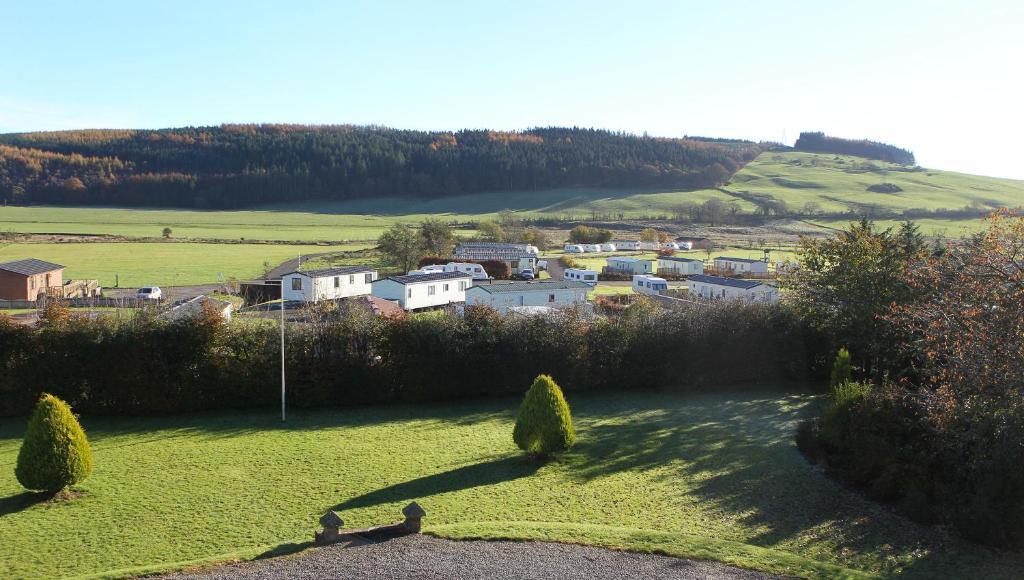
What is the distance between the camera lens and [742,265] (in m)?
54.7

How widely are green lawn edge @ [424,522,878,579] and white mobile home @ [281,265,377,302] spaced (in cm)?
2631

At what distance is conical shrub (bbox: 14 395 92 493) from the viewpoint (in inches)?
394

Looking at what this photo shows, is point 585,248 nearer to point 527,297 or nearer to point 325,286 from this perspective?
point 527,297

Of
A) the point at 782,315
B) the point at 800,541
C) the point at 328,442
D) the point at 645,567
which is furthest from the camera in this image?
the point at 782,315

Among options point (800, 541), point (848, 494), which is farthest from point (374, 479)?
point (848, 494)

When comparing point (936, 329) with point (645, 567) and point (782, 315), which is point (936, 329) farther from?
point (782, 315)

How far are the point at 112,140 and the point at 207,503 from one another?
141m

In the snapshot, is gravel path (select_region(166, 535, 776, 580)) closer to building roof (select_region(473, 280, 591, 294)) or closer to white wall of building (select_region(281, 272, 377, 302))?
building roof (select_region(473, 280, 591, 294))

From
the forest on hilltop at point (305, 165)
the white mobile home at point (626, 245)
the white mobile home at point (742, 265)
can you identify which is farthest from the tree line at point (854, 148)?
the white mobile home at point (742, 265)

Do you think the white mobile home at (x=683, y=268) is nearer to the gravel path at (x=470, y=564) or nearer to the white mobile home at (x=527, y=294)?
the white mobile home at (x=527, y=294)

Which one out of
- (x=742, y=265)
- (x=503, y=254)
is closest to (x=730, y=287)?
(x=742, y=265)

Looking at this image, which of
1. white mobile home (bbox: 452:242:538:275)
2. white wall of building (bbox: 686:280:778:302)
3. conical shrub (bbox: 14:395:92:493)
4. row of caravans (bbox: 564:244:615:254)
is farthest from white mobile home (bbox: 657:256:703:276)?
conical shrub (bbox: 14:395:92:493)

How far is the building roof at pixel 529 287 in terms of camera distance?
33763mm

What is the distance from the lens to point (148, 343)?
15734mm
